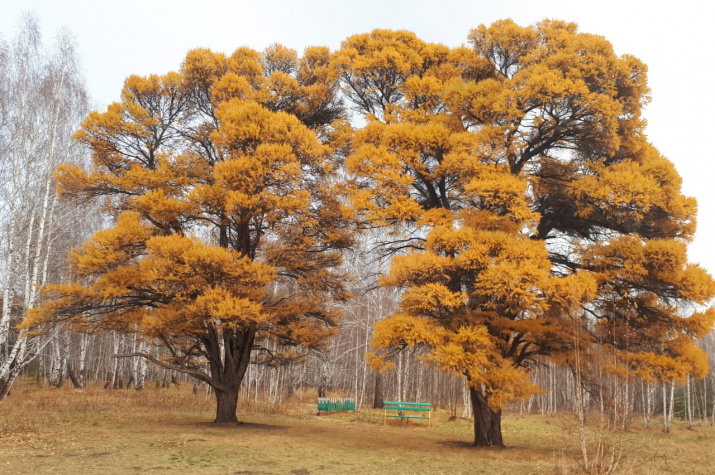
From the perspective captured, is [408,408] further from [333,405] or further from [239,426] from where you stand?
[239,426]

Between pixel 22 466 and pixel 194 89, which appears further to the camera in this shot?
pixel 194 89

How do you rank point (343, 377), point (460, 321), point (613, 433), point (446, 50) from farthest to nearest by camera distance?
point (343, 377)
point (446, 50)
point (460, 321)
point (613, 433)

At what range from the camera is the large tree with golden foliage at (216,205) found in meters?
12.1

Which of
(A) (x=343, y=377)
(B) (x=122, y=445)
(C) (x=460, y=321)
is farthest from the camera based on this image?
(A) (x=343, y=377)

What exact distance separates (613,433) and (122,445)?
8489 mm

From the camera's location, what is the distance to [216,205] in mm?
13367

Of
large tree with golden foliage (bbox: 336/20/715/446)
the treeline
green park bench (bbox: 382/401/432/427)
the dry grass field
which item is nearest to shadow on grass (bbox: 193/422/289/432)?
the dry grass field

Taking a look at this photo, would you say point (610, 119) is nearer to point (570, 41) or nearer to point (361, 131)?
point (570, 41)

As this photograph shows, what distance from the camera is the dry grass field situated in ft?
26.1

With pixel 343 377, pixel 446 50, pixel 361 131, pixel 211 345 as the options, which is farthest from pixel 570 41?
pixel 343 377

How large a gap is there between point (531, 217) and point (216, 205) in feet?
25.8

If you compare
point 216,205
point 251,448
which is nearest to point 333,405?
point 251,448

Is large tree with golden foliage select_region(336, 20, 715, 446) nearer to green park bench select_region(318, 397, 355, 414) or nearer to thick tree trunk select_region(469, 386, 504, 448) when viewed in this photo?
thick tree trunk select_region(469, 386, 504, 448)

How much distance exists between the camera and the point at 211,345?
567 inches
